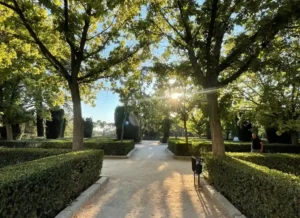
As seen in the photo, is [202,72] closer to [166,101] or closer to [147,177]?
[147,177]

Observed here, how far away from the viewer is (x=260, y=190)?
160 inches

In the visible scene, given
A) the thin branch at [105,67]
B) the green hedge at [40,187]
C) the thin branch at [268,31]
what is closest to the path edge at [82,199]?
the green hedge at [40,187]

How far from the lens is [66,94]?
46.4 ft

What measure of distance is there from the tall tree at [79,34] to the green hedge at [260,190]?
5222 millimetres

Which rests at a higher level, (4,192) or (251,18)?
(251,18)

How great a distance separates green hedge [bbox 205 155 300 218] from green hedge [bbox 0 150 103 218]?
3182mm

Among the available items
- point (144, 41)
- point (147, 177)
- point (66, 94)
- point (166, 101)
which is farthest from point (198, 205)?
point (166, 101)

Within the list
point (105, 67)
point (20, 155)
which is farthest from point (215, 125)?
point (20, 155)

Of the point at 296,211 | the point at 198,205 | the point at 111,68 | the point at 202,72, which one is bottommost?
the point at 198,205

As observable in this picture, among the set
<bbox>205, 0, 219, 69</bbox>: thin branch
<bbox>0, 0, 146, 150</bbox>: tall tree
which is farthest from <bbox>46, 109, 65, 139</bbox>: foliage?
<bbox>205, 0, 219, 69</bbox>: thin branch

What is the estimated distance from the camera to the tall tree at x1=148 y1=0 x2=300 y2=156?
6.73 metres

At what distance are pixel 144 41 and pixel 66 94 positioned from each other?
5.96 m

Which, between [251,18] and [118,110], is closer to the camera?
[251,18]

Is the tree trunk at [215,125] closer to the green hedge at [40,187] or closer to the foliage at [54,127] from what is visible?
the green hedge at [40,187]
